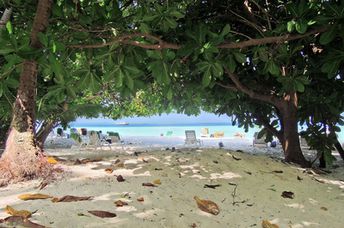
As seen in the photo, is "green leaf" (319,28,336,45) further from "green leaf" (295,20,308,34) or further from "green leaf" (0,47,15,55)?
"green leaf" (0,47,15,55)

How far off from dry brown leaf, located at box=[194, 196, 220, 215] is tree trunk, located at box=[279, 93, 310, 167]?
11.6 ft

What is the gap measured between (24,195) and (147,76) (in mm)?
3409

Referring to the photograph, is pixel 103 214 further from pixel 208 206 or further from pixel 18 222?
pixel 208 206

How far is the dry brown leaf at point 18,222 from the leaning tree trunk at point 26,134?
1.26 meters

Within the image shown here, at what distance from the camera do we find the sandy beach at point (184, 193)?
299 cm

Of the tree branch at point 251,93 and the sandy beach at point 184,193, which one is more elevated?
Result: the tree branch at point 251,93

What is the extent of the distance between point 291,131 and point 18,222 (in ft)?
17.5

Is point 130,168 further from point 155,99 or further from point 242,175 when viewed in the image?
point 155,99

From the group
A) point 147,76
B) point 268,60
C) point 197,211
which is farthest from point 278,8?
point 197,211


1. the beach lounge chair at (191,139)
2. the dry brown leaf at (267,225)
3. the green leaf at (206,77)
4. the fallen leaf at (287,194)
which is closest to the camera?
the dry brown leaf at (267,225)

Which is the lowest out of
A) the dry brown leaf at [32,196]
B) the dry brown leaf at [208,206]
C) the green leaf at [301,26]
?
the dry brown leaf at [208,206]

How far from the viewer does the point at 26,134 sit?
406 centimetres

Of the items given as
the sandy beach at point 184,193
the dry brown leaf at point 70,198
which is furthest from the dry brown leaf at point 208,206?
the dry brown leaf at point 70,198

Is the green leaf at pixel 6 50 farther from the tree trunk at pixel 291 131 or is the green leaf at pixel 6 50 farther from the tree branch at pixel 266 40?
the tree trunk at pixel 291 131
